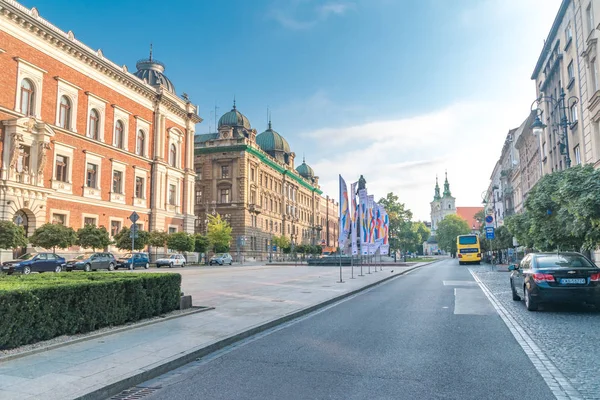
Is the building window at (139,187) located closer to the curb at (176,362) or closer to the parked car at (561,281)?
the curb at (176,362)

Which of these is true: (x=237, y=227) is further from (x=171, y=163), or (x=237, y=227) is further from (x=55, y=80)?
(x=55, y=80)

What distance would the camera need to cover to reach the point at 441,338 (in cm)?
805

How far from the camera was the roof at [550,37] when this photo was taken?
88.7 ft

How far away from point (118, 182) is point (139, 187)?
3273 millimetres

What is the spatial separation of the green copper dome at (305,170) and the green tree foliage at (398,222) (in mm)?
37475

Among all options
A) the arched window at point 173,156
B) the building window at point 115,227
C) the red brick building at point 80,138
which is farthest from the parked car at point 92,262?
the arched window at point 173,156

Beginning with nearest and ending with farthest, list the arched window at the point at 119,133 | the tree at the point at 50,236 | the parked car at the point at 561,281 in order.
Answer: the parked car at the point at 561,281 < the tree at the point at 50,236 < the arched window at the point at 119,133

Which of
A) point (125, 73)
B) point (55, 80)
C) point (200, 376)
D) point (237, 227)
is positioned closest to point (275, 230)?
point (237, 227)

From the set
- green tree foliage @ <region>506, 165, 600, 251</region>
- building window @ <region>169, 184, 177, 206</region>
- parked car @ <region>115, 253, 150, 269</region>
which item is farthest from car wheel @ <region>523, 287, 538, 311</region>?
building window @ <region>169, 184, 177, 206</region>

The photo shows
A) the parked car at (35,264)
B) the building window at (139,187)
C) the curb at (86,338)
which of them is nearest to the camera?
the curb at (86,338)

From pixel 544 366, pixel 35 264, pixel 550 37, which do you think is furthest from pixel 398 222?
pixel 544 366

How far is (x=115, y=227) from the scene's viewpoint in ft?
137

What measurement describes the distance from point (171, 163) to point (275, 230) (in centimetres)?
3424

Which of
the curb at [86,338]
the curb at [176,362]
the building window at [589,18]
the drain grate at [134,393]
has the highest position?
the building window at [589,18]
